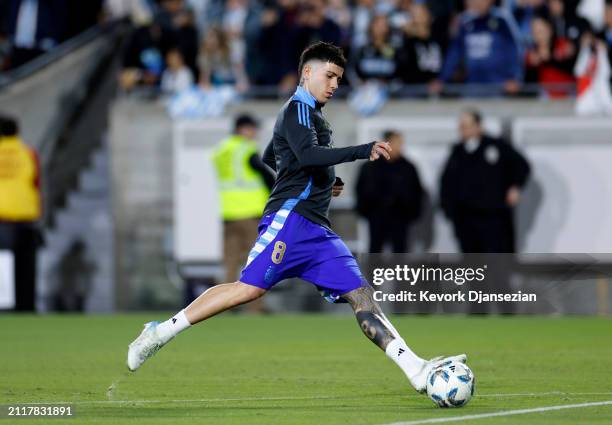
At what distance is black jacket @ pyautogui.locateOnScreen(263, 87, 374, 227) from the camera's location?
893cm

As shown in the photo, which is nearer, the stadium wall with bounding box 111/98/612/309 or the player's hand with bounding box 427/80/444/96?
the stadium wall with bounding box 111/98/612/309

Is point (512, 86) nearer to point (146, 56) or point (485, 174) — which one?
point (485, 174)

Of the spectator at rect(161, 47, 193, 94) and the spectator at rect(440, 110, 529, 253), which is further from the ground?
the spectator at rect(161, 47, 193, 94)

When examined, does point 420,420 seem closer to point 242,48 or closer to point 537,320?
point 537,320

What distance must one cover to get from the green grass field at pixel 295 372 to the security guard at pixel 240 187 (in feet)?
4.59

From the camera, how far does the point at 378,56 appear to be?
19766 mm

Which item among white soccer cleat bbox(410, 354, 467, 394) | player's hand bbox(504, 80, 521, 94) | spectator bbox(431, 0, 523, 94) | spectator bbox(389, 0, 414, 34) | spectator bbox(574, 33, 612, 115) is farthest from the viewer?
spectator bbox(389, 0, 414, 34)

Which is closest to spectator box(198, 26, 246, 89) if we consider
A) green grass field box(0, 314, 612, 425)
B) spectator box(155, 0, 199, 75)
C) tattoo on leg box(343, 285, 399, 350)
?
spectator box(155, 0, 199, 75)

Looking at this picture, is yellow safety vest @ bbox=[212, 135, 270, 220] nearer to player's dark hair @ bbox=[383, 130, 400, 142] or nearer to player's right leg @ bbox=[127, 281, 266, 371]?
player's dark hair @ bbox=[383, 130, 400, 142]

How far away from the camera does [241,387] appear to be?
10.2 metres

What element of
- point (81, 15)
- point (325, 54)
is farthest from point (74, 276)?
point (325, 54)

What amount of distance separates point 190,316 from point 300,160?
48.0 inches

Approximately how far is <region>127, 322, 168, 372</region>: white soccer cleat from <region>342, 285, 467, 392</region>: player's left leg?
3.94ft

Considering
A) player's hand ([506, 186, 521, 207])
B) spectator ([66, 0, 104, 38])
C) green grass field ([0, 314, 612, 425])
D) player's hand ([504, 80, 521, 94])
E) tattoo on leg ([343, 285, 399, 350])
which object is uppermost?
spectator ([66, 0, 104, 38])
